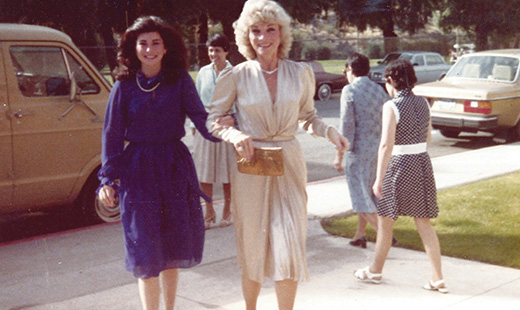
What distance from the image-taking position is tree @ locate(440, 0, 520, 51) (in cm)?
4275

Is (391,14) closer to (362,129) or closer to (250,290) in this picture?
(362,129)

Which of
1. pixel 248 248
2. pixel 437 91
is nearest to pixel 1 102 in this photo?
pixel 248 248

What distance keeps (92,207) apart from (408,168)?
12.3 ft

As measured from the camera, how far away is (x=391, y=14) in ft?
146

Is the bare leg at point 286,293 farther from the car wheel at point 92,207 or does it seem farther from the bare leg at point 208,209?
the car wheel at point 92,207

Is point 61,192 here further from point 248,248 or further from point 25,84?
point 248,248

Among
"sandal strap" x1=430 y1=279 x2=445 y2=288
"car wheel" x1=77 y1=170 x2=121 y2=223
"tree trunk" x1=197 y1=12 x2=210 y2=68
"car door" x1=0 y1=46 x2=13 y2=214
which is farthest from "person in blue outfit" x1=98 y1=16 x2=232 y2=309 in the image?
"tree trunk" x1=197 y1=12 x2=210 y2=68

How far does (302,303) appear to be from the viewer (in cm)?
496

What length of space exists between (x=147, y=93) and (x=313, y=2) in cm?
2926

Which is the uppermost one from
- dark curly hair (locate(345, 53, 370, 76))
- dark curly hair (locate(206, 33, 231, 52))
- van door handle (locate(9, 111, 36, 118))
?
dark curly hair (locate(206, 33, 231, 52))

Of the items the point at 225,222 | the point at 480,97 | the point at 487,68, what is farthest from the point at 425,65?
the point at 225,222

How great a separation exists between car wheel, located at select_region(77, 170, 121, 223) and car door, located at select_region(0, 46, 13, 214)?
867 millimetres

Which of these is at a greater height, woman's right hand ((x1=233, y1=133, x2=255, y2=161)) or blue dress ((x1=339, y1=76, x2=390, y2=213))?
woman's right hand ((x1=233, y1=133, x2=255, y2=161))

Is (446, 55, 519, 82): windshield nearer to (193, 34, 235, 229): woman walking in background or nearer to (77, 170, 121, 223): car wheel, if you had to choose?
(193, 34, 235, 229): woman walking in background
